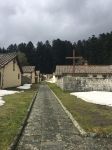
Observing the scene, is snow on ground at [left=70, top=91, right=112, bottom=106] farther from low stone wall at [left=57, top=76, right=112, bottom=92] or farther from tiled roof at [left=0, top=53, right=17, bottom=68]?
tiled roof at [left=0, top=53, right=17, bottom=68]

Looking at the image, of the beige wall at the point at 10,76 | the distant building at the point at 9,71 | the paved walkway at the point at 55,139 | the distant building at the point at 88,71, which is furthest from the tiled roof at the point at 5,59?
the paved walkway at the point at 55,139

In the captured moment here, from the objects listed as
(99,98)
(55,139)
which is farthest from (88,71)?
(55,139)

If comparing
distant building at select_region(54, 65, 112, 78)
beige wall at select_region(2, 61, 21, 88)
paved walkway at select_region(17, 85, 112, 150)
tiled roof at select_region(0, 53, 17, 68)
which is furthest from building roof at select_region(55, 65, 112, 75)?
paved walkway at select_region(17, 85, 112, 150)

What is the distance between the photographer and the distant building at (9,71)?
45.3 meters

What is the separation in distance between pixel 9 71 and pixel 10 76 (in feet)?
3.24

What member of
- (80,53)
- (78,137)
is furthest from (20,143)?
(80,53)

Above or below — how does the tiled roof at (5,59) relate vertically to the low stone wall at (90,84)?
above

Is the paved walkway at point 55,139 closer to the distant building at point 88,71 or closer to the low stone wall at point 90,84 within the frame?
the low stone wall at point 90,84

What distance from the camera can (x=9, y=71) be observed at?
4919 cm

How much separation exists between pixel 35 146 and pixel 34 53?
149 metres

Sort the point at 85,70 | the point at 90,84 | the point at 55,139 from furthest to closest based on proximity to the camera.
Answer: the point at 85,70 < the point at 90,84 < the point at 55,139

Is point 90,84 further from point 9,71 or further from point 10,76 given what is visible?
point 10,76

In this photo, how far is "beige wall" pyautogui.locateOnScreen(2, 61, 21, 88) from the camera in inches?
1850

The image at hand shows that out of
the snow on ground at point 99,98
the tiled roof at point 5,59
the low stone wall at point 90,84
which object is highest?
the tiled roof at point 5,59
